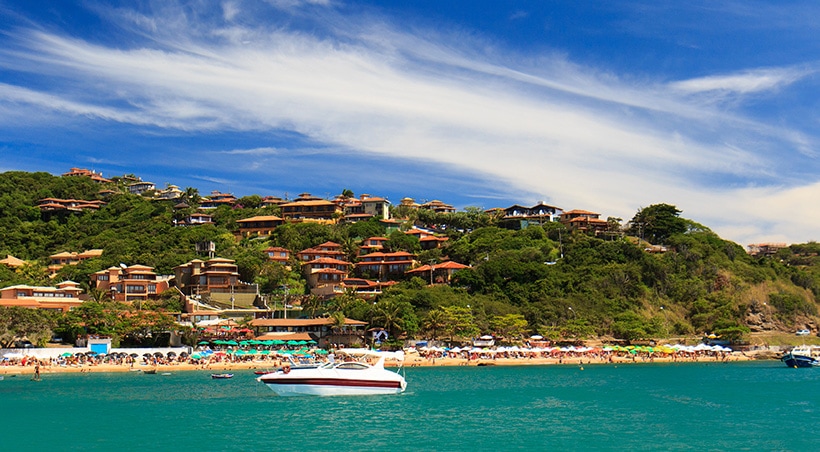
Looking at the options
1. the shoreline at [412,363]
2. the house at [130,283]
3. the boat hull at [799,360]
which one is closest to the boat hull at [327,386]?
the shoreline at [412,363]

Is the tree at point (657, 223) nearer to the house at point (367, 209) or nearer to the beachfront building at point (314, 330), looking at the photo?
the house at point (367, 209)

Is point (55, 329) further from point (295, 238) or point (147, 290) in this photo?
point (295, 238)

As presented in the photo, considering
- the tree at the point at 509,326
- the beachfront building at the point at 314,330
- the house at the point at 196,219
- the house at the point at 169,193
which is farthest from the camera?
the house at the point at 169,193

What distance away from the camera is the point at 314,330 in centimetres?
6309

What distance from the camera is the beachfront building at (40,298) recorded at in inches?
2420

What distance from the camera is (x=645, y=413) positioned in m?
32.1

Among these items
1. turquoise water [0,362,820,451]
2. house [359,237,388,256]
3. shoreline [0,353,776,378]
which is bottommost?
shoreline [0,353,776,378]

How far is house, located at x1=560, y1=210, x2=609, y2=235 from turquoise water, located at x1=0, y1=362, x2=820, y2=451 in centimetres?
5191

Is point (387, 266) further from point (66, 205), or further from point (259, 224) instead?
point (66, 205)

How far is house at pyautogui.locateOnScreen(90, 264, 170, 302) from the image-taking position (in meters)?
72.7

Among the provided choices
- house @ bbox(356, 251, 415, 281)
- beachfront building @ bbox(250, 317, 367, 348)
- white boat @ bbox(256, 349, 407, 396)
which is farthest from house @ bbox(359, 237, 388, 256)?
white boat @ bbox(256, 349, 407, 396)

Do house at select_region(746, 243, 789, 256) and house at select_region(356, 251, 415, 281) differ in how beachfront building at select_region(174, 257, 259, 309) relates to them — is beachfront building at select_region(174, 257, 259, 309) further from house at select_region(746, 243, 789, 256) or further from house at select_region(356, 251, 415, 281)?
house at select_region(746, 243, 789, 256)

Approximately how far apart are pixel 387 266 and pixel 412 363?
86.0 ft

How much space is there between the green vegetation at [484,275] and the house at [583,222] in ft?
6.26
